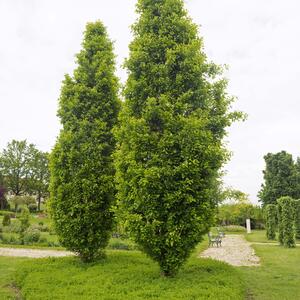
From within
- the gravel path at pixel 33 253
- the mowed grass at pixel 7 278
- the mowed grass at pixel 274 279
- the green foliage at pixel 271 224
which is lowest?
the gravel path at pixel 33 253

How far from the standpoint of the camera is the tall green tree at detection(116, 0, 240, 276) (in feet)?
26.6

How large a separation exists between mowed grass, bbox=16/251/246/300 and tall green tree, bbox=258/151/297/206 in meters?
33.6

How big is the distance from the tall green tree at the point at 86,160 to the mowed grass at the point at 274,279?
4731 millimetres

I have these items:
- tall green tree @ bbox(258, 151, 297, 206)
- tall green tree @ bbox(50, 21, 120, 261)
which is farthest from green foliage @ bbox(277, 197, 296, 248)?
tall green tree @ bbox(258, 151, 297, 206)

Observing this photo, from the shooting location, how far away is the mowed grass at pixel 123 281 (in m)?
6.82

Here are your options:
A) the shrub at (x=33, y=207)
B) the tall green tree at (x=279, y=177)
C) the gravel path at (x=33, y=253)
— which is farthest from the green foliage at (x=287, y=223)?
the shrub at (x=33, y=207)

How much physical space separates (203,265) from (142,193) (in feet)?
10.2

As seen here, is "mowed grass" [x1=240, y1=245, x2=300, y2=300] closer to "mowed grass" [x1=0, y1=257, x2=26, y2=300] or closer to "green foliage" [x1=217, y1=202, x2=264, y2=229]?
"mowed grass" [x1=0, y1=257, x2=26, y2=300]

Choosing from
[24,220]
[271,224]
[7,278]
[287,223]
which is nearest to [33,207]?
[24,220]

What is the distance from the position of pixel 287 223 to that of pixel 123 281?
14.4 metres

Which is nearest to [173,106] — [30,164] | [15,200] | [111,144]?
[111,144]

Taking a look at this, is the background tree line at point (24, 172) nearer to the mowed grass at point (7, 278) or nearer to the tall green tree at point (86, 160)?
the mowed grass at point (7, 278)

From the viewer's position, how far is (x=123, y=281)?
308 inches

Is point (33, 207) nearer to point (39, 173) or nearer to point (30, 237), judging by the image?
point (39, 173)
